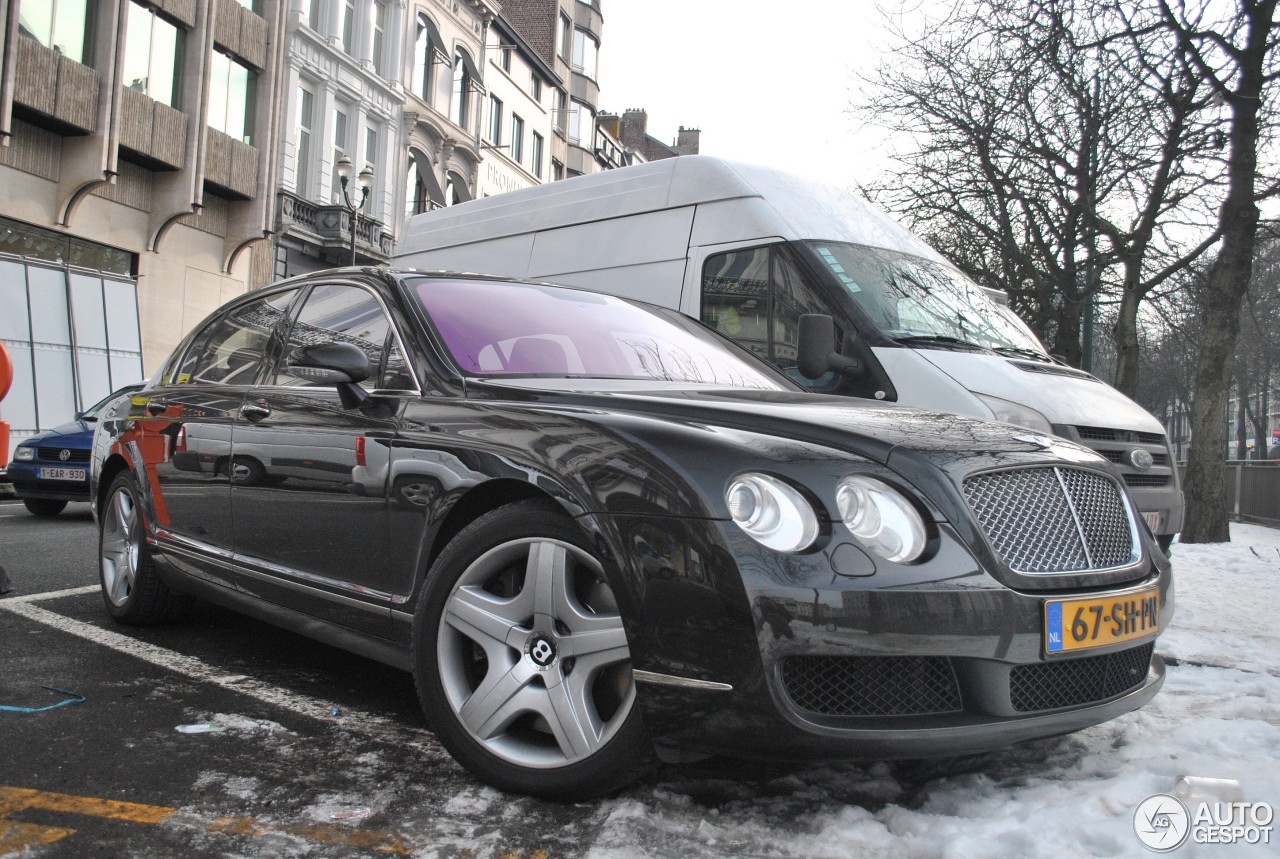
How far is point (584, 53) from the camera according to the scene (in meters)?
46.4

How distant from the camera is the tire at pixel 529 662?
2.54 metres

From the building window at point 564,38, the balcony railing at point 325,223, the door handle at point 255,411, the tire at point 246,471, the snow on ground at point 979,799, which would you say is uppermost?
the building window at point 564,38

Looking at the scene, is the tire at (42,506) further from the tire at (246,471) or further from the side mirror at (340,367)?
the side mirror at (340,367)

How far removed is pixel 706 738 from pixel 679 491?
0.54 m

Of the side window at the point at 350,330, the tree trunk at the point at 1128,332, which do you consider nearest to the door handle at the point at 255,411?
the side window at the point at 350,330

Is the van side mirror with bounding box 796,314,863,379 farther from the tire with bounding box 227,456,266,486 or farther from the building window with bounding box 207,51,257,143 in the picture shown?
the building window with bounding box 207,51,257,143

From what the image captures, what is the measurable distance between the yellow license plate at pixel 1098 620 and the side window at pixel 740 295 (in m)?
4.08

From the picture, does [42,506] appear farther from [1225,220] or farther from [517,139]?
[517,139]

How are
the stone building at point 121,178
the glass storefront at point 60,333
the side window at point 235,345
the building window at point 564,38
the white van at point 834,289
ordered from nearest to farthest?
the side window at point 235,345
the white van at point 834,289
the glass storefront at point 60,333
the stone building at point 121,178
the building window at point 564,38

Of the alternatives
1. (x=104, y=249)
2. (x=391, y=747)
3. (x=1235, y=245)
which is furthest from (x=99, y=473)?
(x=104, y=249)

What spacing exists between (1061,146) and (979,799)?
1321 centimetres

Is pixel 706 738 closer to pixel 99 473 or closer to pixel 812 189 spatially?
pixel 99 473

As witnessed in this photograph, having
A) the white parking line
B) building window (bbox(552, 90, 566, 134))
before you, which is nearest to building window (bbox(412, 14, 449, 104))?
building window (bbox(552, 90, 566, 134))

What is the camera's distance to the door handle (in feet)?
12.6
